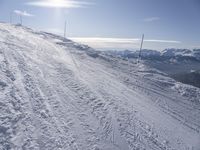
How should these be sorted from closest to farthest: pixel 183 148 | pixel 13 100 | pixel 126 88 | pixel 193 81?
pixel 13 100 < pixel 183 148 < pixel 126 88 < pixel 193 81

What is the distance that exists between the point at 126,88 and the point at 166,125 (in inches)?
180

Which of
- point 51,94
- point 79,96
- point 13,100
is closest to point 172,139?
point 79,96

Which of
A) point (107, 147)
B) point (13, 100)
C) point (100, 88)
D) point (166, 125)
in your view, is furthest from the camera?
point (100, 88)

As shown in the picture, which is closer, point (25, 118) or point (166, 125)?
point (25, 118)

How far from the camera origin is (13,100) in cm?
883

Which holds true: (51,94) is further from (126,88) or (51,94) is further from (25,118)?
(126,88)

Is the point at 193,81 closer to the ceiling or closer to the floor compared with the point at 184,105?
closer to the floor

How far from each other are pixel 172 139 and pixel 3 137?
21.9 feet

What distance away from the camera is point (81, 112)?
982cm

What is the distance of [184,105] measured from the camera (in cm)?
1547

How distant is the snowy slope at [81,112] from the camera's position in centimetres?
772

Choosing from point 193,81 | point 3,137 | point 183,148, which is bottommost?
point 193,81

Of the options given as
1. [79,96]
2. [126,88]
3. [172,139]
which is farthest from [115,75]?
[172,139]

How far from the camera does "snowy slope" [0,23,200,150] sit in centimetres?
772
